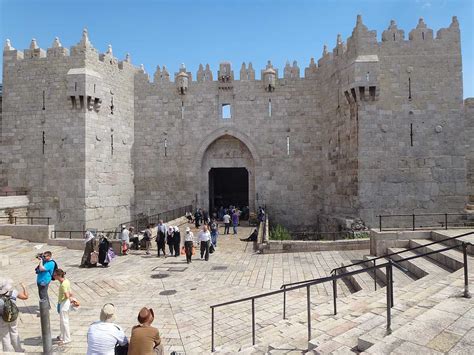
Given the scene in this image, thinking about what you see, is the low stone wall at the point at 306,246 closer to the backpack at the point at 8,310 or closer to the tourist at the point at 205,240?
the tourist at the point at 205,240

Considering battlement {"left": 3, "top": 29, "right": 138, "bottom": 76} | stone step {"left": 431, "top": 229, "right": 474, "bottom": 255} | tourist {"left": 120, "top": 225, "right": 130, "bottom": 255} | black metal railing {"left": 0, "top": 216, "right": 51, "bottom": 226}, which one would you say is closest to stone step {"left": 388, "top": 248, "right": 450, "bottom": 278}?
stone step {"left": 431, "top": 229, "right": 474, "bottom": 255}

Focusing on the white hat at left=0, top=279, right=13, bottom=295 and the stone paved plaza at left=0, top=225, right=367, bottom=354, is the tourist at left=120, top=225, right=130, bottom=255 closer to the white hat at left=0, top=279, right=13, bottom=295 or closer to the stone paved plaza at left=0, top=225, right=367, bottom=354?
the stone paved plaza at left=0, top=225, right=367, bottom=354

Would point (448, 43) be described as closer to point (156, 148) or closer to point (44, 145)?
point (156, 148)

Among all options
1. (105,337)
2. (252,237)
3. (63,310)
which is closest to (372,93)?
(252,237)

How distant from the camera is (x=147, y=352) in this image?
3572 mm

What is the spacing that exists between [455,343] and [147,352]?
324 centimetres

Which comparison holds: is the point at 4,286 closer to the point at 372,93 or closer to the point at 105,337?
the point at 105,337

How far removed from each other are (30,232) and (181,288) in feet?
31.5

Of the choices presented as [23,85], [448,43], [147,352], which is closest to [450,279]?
[147,352]

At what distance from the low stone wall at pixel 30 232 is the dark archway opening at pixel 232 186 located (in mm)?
15328

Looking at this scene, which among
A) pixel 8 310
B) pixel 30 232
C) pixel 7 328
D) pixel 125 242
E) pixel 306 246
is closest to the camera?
pixel 8 310

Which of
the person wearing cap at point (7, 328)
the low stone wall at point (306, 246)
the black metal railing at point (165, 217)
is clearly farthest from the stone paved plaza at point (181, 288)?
the black metal railing at point (165, 217)

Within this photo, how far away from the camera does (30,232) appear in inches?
571

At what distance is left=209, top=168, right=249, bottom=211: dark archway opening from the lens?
1128 inches
